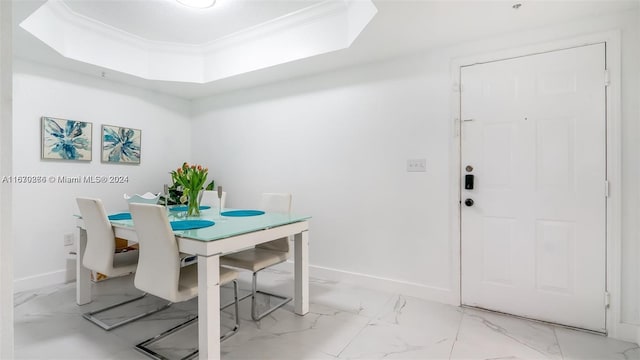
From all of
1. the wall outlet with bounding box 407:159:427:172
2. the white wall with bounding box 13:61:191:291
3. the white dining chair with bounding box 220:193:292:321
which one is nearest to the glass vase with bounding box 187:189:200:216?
the white dining chair with bounding box 220:193:292:321

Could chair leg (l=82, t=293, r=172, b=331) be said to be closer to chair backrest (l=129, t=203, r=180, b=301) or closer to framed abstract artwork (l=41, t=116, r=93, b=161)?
chair backrest (l=129, t=203, r=180, b=301)

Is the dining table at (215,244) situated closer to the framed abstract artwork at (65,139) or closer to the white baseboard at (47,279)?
the white baseboard at (47,279)

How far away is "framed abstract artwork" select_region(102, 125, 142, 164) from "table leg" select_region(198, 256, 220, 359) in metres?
2.63

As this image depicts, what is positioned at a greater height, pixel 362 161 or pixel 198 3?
pixel 198 3

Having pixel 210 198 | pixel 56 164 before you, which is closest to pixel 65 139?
pixel 56 164

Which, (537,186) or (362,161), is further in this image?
(362,161)

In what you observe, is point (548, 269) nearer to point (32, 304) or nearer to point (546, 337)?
point (546, 337)

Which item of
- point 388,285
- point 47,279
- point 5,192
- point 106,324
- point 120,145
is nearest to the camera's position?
point 5,192

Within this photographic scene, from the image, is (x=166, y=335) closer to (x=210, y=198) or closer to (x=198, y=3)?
(x=210, y=198)

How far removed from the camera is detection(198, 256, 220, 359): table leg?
1.70m

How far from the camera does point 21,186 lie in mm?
2887

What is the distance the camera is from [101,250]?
2.18m

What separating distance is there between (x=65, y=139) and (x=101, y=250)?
1718 millimetres

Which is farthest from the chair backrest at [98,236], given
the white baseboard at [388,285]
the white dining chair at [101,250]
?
the white baseboard at [388,285]
